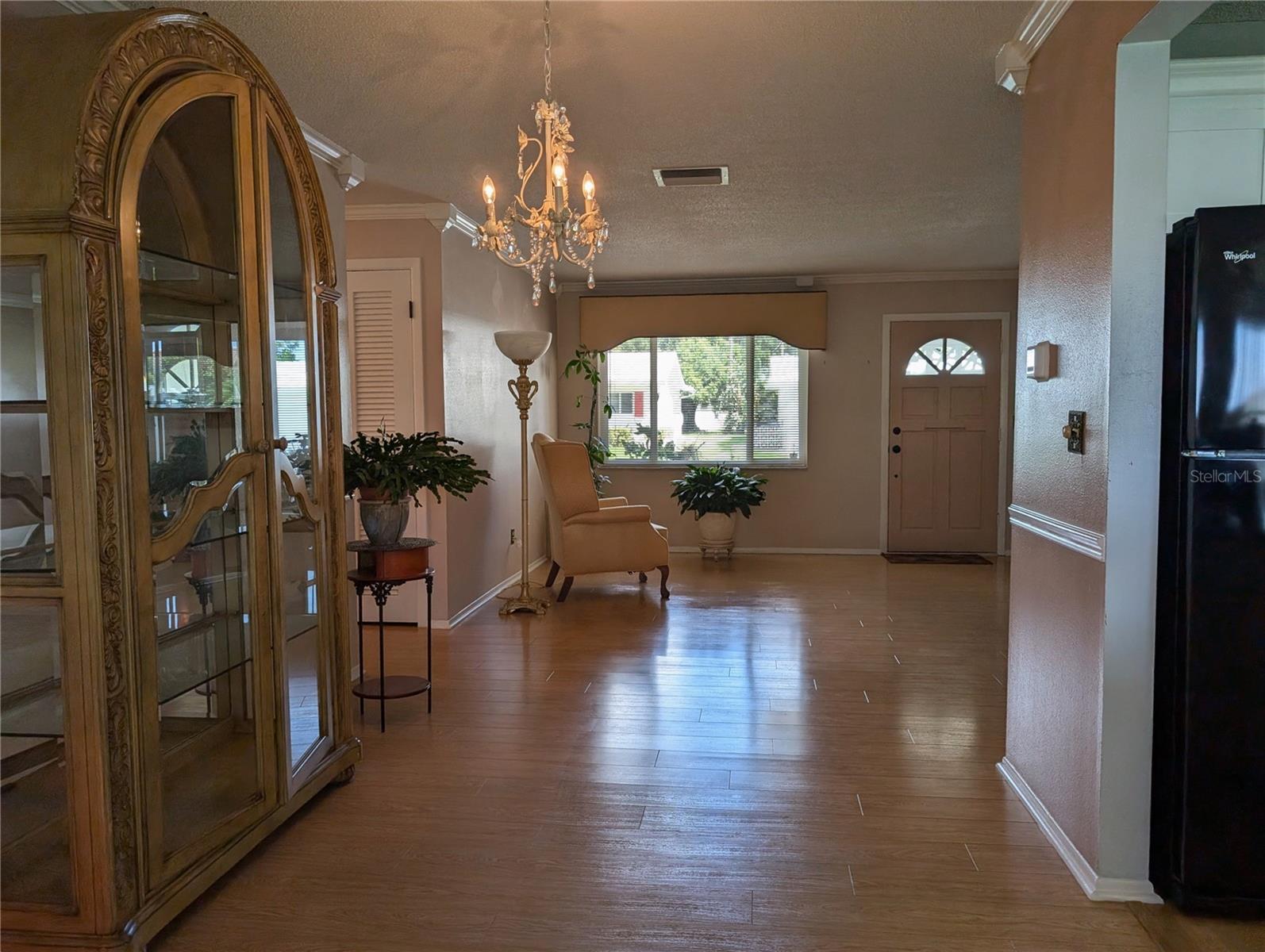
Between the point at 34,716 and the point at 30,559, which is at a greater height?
the point at 30,559

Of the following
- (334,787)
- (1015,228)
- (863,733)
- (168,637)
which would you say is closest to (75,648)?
(168,637)

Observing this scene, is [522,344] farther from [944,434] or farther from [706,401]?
[944,434]

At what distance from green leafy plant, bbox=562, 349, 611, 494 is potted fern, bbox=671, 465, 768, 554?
29.1 inches

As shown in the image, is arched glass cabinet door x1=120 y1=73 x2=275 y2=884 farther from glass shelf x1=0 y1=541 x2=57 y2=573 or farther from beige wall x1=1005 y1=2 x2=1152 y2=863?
beige wall x1=1005 y1=2 x2=1152 y2=863

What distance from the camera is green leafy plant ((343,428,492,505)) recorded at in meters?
3.30

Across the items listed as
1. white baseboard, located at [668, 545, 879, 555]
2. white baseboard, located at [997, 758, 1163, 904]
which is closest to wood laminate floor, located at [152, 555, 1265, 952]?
white baseboard, located at [997, 758, 1163, 904]

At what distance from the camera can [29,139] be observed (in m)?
1.77

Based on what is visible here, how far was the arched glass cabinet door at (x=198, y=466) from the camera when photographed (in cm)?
197

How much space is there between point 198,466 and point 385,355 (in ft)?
9.78

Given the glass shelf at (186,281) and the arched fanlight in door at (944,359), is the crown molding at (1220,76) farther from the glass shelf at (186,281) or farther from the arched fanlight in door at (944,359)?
the arched fanlight in door at (944,359)

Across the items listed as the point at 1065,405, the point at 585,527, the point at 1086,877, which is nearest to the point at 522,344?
the point at 585,527

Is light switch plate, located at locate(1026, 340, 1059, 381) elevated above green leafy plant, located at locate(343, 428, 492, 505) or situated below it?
above

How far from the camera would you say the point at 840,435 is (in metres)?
7.71

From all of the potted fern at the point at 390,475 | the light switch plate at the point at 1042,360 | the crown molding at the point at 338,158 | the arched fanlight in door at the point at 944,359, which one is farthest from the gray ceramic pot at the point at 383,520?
the arched fanlight in door at the point at 944,359
